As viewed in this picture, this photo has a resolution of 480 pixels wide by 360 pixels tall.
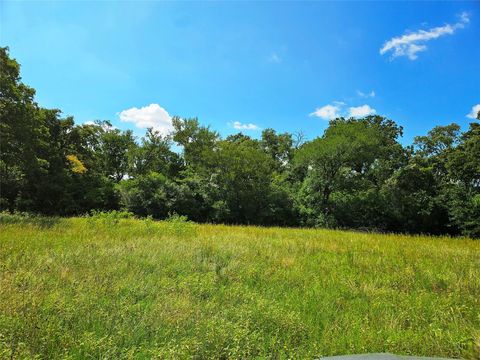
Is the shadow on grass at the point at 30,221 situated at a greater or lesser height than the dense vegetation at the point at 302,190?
lesser

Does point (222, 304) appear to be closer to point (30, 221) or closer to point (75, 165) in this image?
point (30, 221)

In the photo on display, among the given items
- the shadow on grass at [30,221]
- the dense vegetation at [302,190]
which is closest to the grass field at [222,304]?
the shadow on grass at [30,221]

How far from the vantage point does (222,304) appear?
485 cm

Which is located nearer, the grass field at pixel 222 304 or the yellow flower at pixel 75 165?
the grass field at pixel 222 304

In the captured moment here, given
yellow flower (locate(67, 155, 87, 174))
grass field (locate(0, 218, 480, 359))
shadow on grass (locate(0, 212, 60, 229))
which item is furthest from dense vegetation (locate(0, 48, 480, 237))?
grass field (locate(0, 218, 480, 359))

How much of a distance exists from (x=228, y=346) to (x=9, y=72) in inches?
785

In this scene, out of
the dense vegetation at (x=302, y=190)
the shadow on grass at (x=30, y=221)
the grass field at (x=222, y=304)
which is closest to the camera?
the grass field at (x=222, y=304)

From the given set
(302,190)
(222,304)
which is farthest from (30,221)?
(302,190)

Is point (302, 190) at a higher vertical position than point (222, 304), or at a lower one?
higher

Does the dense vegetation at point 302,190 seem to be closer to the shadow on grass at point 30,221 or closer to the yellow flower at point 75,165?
the yellow flower at point 75,165

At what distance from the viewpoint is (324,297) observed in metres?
5.42

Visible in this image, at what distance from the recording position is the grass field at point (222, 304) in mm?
3541

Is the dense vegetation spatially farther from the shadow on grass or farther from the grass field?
the grass field

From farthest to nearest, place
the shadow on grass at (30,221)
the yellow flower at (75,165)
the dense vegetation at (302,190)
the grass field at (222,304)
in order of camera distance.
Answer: the yellow flower at (75,165) → the dense vegetation at (302,190) → the shadow on grass at (30,221) → the grass field at (222,304)
